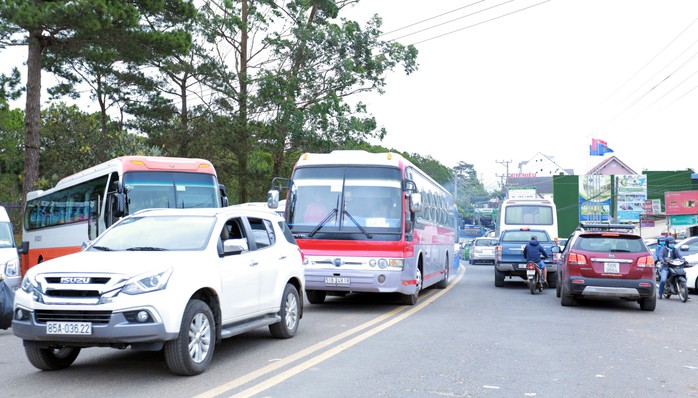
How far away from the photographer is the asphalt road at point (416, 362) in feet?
22.7

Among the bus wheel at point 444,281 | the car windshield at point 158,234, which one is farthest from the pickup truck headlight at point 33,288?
the bus wheel at point 444,281

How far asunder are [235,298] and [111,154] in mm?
27748

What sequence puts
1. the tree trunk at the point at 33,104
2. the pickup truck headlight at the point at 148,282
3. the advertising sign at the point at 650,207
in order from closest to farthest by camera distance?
the pickup truck headlight at the point at 148,282, the tree trunk at the point at 33,104, the advertising sign at the point at 650,207

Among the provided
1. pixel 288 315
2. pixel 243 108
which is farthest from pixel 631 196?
pixel 288 315

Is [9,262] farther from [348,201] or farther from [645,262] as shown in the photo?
[645,262]

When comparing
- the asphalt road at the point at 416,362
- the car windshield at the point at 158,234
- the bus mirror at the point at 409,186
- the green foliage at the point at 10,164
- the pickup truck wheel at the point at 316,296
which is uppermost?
the green foliage at the point at 10,164

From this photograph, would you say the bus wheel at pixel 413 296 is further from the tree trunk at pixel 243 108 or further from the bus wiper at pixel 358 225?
the tree trunk at pixel 243 108

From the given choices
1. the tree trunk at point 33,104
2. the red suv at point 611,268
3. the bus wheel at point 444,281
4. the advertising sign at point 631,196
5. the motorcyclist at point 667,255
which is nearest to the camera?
the red suv at point 611,268

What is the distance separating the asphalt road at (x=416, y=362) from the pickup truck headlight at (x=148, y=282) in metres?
0.93

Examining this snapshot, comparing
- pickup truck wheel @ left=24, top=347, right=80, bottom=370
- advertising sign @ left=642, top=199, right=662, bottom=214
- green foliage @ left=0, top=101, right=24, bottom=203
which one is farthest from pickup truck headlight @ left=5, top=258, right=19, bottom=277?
advertising sign @ left=642, top=199, right=662, bottom=214

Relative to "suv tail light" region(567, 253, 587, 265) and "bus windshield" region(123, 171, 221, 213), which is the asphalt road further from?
"bus windshield" region(123, 171, 221, 213)

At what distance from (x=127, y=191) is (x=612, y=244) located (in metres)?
10.8

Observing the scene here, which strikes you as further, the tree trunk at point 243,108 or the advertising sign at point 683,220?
the advertising sign at point 683,220

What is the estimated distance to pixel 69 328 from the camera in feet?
22.3
